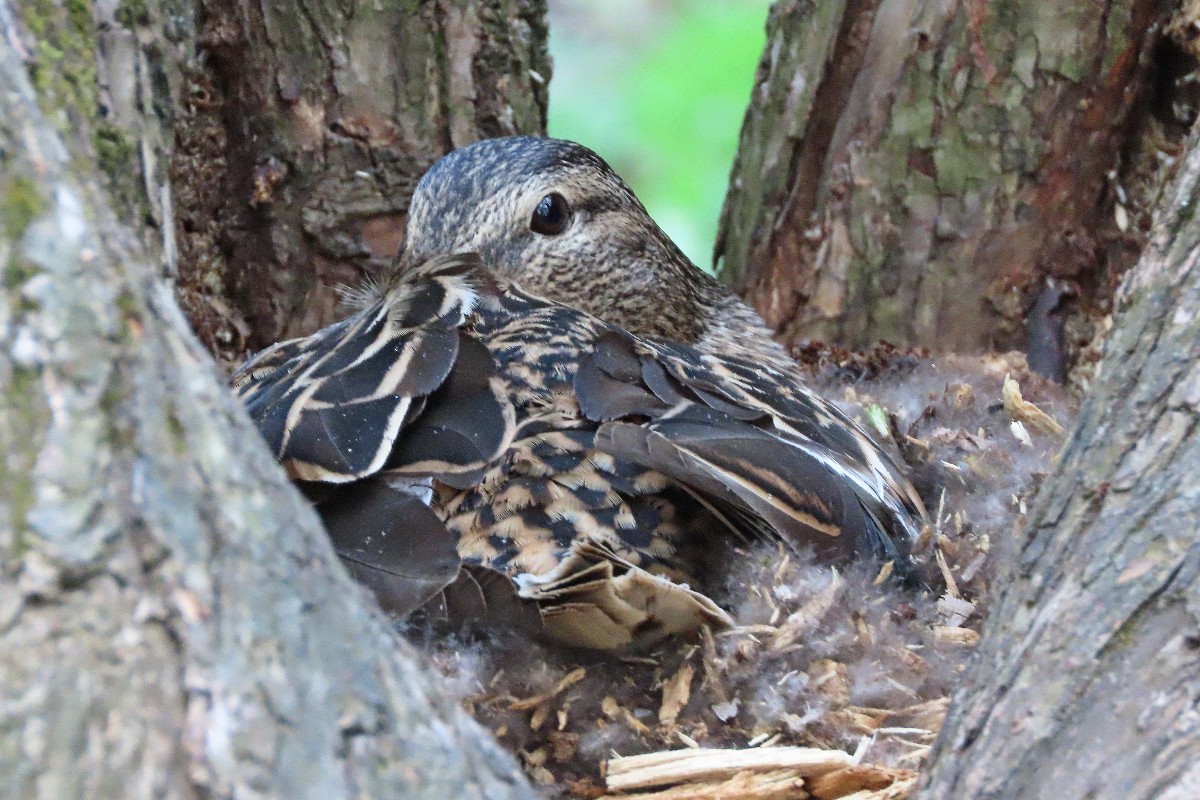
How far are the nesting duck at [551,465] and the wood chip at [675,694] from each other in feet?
0.24

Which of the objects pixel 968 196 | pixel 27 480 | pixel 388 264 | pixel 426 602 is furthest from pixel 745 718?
pixel 968 196

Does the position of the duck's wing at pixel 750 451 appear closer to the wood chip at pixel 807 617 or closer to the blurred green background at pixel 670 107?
the wood chip at pixel 807 617

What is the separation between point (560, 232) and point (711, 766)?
70.0 inches

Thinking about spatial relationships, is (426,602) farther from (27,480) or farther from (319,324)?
(319,324)

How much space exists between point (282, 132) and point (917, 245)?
1.79 meters

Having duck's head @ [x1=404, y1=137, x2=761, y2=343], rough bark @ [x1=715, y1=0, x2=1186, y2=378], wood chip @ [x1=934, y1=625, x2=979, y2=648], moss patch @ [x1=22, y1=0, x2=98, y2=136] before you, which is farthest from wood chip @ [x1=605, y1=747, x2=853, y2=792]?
rough bark @ [x1=715, y1=0, x2=1186, y2=378]

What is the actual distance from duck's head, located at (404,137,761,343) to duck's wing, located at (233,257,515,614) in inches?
28.8

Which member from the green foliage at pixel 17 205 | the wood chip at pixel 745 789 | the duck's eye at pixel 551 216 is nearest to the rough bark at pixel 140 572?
the green foliage at pixel 17 205

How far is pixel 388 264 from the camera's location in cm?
335

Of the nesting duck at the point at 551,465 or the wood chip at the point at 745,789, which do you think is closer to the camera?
the wood chip at the point at 745,789

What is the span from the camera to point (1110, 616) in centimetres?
109

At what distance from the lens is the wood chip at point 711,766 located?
67.2 inches

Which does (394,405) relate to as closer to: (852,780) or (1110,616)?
(852,780)

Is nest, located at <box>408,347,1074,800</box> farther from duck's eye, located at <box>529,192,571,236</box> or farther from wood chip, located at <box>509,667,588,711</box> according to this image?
duck's eye, located at <box>529,192,571,236</box>
